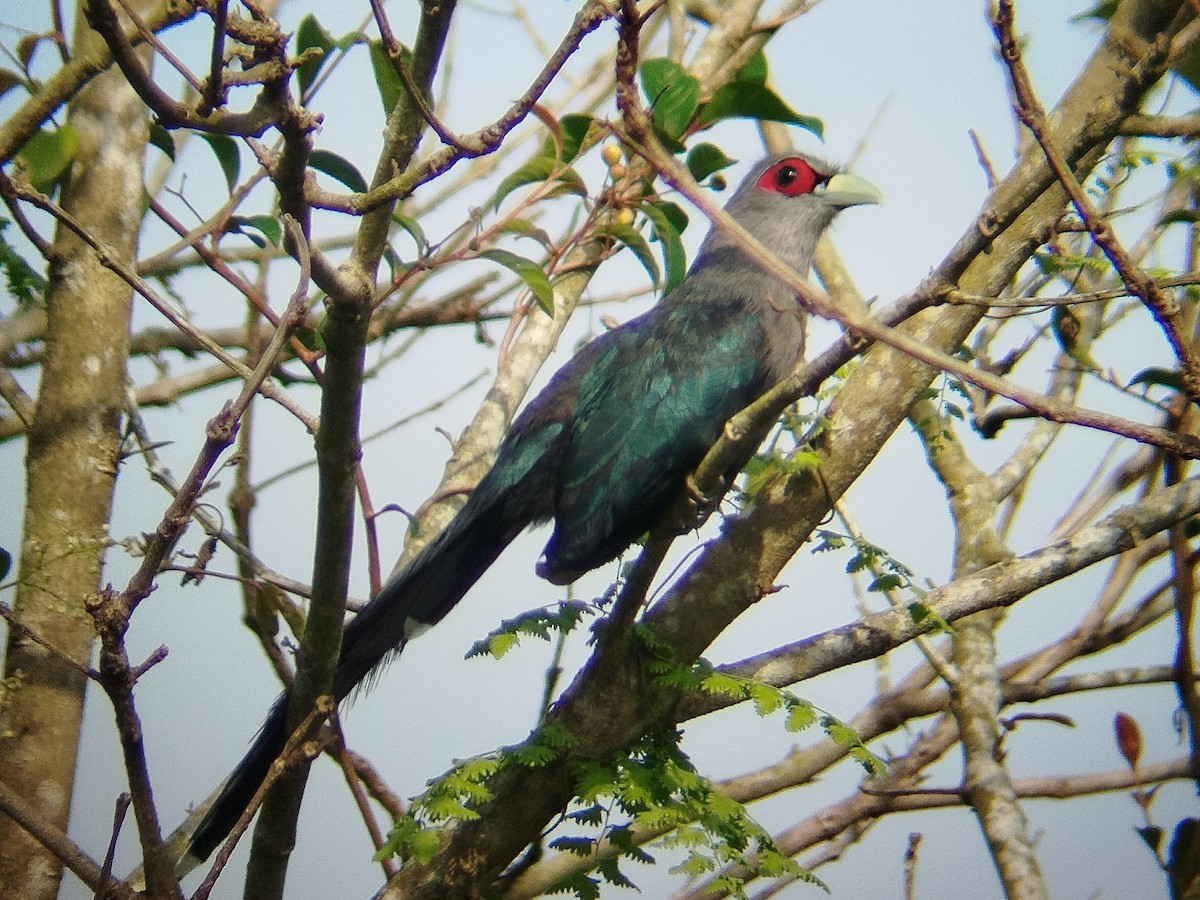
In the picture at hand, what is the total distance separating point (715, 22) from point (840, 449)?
235 cm

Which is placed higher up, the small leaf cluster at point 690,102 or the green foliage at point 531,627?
the small leaf cluster at point 690,102

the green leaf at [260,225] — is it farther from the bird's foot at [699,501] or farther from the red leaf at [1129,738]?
the red leaf at [1129,738]

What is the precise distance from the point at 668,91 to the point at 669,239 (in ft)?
1.57

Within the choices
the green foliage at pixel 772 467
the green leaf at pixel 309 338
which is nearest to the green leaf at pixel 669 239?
the green foliage at pixel 772 467

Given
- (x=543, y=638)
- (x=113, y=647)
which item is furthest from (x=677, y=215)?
(x=113, y=647)

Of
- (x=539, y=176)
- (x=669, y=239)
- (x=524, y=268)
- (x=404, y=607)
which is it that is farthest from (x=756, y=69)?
(x=404, y=607)

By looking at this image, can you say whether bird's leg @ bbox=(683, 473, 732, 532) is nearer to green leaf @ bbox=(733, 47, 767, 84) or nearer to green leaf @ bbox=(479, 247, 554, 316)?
green leaf @ bbox=(479, 247, 554, 316)

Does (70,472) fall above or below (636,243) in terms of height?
below

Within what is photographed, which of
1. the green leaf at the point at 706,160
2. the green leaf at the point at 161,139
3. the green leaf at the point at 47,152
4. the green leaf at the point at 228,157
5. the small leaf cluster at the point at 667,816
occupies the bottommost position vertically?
the small leaf cluster at the point at 667,816

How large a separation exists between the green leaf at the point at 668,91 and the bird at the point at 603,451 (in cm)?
88

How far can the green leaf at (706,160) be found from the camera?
11.0 feet

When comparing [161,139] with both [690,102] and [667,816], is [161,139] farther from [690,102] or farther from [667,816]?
[667,816]

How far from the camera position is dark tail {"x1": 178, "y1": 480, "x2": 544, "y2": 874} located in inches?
120

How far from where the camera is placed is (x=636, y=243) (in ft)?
11.7
